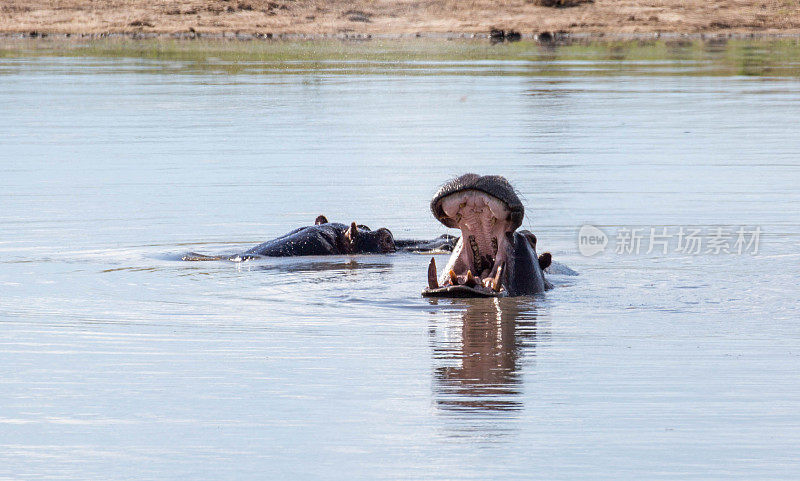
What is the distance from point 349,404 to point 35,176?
29.2 ft

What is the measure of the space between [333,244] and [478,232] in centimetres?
243

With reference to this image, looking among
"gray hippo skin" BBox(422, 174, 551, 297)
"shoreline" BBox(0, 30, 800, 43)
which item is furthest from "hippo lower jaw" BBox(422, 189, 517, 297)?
"shoreline" BBox(0, 30, 800, 43)

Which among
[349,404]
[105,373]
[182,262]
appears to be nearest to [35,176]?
[182,262]

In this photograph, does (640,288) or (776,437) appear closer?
(776,437)

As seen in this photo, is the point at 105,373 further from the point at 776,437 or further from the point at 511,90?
the point at 511,90

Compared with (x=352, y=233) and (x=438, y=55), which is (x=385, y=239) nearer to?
(x=352, y=233)

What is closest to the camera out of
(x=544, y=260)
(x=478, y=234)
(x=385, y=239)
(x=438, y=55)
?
(x=478, y=234)

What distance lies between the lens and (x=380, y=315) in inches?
297

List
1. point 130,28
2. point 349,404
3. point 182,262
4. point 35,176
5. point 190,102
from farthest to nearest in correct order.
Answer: point 130,28, point 190,102, point 35,176, point 182,262, point 349,404

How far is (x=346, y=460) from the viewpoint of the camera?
4785mm

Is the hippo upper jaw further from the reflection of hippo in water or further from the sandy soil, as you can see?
the sandy soil

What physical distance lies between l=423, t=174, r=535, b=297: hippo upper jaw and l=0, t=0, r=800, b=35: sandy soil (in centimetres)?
3533

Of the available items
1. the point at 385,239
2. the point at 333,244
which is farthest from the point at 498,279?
the point at 333,244

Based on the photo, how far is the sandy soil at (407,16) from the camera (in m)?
42.2
